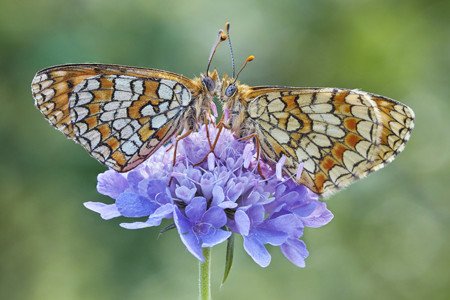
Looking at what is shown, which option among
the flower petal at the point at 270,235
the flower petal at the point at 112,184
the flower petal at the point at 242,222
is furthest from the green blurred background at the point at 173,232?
the flower petal at the point at 242,222

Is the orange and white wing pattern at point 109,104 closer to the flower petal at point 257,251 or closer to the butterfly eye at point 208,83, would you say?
the butterfly eye at point 208,83

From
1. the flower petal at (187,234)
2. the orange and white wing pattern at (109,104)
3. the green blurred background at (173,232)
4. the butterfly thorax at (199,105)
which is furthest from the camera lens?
the green blurred background at (173,232)

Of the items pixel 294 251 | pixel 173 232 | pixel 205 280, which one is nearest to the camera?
pixel 205 280

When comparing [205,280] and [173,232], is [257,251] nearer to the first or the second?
[205,280]

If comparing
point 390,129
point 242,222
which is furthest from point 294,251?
point 390,129
